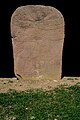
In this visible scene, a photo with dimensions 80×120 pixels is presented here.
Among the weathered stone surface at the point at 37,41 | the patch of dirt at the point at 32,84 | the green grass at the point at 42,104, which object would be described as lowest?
the patch of dirt at the point at 32,84

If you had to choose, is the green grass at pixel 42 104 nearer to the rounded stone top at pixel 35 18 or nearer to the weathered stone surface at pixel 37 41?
the weathered stone surface at pixel 37 41

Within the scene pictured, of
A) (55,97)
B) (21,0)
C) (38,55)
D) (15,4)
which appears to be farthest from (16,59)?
(15,4)

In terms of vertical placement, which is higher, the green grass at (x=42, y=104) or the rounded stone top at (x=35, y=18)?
the rounded stone top at (x=35, y=18)

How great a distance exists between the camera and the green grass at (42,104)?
6.30 m

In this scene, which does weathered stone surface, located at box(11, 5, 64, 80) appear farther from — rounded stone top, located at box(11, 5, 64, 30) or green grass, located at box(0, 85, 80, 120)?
green grass, located at box(0, 85, 80, 120)

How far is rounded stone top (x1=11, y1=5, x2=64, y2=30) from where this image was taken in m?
8.70

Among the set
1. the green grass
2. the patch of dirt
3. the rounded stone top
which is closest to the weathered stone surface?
the rounded stone top

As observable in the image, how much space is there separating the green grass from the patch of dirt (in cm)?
31

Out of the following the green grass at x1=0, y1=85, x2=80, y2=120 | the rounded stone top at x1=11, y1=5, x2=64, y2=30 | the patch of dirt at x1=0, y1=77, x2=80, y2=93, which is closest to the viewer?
the green grass at x1=0, y1=85, x2=80, y2=120

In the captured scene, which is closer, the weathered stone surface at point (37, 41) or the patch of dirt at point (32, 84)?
the patch of dirt at point (32, 84)

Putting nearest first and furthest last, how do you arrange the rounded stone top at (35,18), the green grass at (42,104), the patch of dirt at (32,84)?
the green grass at (42,104) < the patch of dirt at (32,84) < the rounded stone top at (35,18)

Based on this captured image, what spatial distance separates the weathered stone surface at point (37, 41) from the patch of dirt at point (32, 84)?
0.21 meters

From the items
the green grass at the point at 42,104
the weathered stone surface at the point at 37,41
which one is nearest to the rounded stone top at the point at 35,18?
the weathered stone surface at the point at 37,41

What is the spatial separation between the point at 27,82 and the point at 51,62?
2.52 feet
